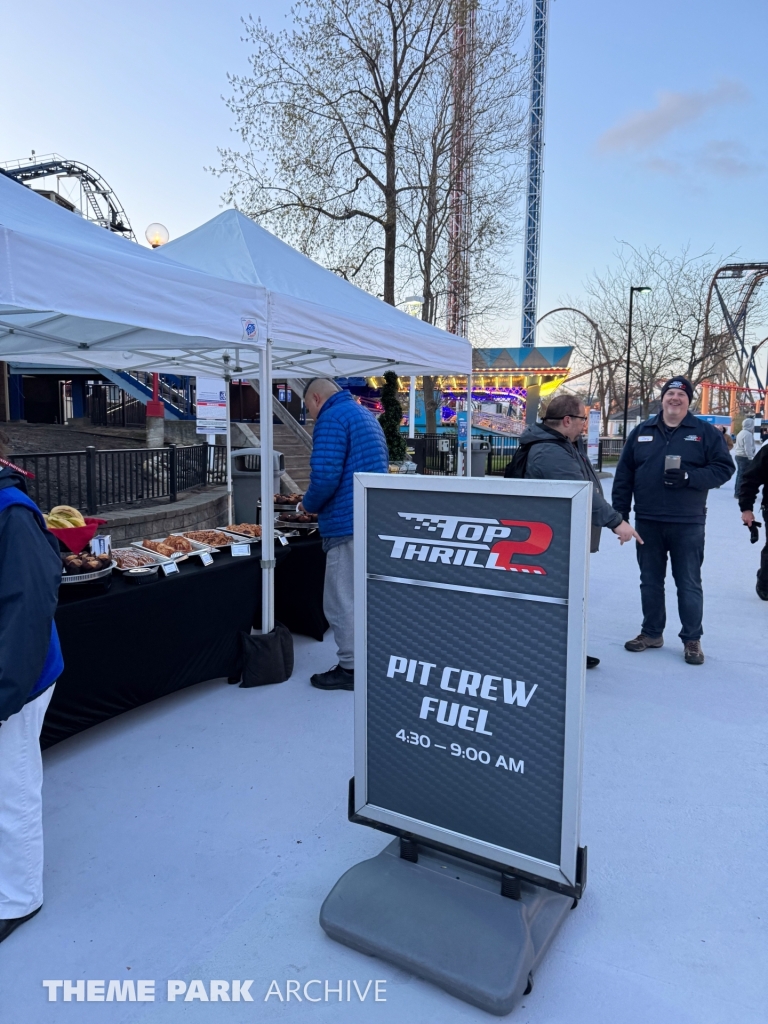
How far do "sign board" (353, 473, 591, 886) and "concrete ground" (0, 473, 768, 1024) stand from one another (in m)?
0.42

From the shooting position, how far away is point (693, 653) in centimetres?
481

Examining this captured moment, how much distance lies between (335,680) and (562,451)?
2.02 metres

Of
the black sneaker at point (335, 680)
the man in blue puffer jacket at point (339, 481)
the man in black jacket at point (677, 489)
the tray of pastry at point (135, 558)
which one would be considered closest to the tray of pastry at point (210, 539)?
the tray of pastry at point (135, 558)

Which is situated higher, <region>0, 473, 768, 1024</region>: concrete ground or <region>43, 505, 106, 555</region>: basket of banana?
<region>43, 505, 106, 555</region>: basket of banana

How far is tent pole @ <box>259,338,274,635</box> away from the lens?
13.7 feet

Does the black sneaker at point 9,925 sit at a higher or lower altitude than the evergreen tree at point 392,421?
lower

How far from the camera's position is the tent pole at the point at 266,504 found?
417cm

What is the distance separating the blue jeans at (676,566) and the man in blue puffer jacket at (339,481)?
2.09 meters

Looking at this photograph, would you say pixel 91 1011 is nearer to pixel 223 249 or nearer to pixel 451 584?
pixel 451 584

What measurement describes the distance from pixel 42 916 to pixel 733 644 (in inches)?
195

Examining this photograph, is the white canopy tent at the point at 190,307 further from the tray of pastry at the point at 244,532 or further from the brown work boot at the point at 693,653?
the brown work boot at the point at 693,653

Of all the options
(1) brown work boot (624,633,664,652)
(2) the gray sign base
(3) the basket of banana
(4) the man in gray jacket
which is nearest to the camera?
(2) the gray sign base

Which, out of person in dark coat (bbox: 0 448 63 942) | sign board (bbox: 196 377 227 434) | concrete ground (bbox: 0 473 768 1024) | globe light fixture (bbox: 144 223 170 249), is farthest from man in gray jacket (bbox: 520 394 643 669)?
globe light fixture (bbox: 144 223 170 249)

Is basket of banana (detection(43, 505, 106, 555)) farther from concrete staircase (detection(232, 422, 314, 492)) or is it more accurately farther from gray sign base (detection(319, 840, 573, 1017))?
concrete staircase (detection(232, 422, 314, 492))
